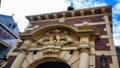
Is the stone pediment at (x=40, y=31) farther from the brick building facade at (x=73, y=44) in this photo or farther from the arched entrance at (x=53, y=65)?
the arched entrance at (x=53, y=65)

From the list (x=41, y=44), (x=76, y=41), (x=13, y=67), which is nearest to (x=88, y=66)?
(x=76, y=41)

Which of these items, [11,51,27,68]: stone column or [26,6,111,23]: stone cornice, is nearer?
[11,51,27,68]: stone column

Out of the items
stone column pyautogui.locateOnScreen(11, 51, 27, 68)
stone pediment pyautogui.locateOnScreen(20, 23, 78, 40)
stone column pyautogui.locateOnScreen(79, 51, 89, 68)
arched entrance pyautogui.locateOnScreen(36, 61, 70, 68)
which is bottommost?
arched entrance pyautogui.locateOnScreen(36, 61, 70, 68)

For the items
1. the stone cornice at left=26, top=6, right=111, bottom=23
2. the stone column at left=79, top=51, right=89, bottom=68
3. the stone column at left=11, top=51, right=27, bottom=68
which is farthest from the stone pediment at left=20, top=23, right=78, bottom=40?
the stone column at left=79, top=51, right=89, bottom=68

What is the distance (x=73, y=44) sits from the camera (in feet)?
29.9

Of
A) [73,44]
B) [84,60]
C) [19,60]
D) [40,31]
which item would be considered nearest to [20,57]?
[19,60]

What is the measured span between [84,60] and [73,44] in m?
1.61

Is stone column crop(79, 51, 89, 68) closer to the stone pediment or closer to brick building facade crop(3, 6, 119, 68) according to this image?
brick building facade crop(3, 6, 119, 68)

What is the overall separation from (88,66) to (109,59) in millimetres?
1172

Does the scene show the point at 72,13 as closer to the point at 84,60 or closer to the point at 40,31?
the point at 40,31

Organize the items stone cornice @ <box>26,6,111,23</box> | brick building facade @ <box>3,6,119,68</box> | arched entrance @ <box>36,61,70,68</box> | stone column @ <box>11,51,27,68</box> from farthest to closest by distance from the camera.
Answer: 1. stone cornice @ <box>26,6,111,23</box>
2. arched entrance @ <box>36,61,70,68</box>
3. stone column @ <box>11,51,27,68</box>
4. brick building facade @ <box>3,6,119,68</box>

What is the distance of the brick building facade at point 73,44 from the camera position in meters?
8.16

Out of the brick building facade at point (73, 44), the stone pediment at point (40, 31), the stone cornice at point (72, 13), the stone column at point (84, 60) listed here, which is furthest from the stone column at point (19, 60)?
the stone cornice at point (72, 13)

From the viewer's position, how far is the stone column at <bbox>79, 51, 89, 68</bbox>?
755cm
